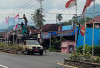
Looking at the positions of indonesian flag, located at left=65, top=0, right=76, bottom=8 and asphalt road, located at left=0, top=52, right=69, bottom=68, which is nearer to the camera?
asphalt road, located at left=0, top=52, right=69, bottom=68

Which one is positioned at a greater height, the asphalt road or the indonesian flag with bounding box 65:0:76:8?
the indonesian flag with bounding box 65:0:76:8

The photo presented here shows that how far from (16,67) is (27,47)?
35.2 ft

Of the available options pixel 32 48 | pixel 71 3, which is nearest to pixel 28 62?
pixel 71 3

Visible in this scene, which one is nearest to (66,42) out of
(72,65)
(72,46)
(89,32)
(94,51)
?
(72,46)

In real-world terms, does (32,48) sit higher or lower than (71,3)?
lower

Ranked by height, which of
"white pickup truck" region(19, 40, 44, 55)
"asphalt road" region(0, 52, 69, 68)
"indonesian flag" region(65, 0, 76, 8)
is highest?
"indonesian flag" region(65, 0, 76, 8)

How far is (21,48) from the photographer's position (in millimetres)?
24594

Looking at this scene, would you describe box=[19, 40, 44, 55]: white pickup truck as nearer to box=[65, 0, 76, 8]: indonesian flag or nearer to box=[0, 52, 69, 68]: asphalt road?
box=[0, 52, 69, 68]: asphalt road

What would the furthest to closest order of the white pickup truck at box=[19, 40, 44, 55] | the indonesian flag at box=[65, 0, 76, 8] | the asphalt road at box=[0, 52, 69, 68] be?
the white pickup truck at box=[19, 40, 44, 55]
the indonesian flag at box=[65, 0, 76, 8]
the asphalt road at box=[0, 52, 69, 68]

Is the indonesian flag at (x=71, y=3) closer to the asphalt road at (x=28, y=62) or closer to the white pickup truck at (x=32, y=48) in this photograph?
the asphalt road at (x=28, y=62)

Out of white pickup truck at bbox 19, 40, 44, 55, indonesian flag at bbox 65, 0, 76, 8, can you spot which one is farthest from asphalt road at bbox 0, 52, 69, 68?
indonesian flag at bbox 65, 0, 76, 8

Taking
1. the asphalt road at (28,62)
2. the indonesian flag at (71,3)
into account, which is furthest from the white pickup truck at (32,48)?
the indonesian flag at (71,3)

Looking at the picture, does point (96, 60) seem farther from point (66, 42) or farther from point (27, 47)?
point (66, 42)

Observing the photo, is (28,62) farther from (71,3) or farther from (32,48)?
(32,48)
